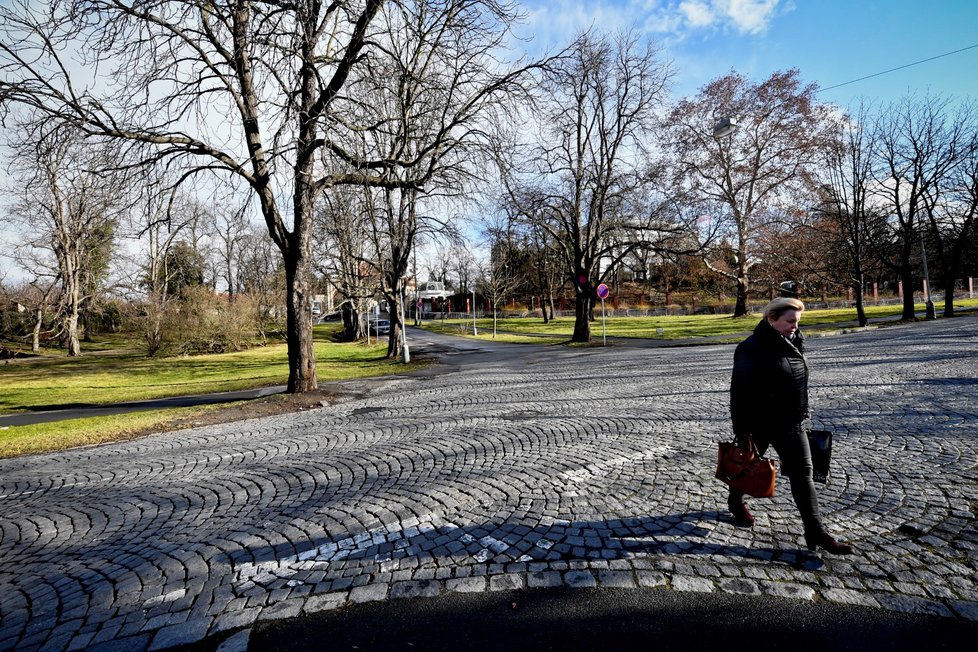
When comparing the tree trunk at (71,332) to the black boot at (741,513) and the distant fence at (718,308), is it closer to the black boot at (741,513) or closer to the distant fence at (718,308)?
the distant fence at (718,308)

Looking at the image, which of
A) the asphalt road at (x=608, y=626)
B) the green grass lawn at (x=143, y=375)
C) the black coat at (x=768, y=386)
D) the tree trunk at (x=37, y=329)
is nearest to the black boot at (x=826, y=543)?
the asphalt road at (x=608, y=626)

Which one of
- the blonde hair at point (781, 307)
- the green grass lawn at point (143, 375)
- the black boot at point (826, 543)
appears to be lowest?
the green grass lawn at point (143, 375)

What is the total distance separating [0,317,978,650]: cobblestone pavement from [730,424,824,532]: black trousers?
0.89 feet

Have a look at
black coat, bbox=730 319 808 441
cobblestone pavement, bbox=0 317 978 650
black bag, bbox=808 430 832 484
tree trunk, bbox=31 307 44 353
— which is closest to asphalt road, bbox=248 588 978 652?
cobblestone pavement, bbox=0 317 978 650

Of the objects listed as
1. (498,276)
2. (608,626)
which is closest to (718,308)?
(498,276)

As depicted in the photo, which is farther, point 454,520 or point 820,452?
point 454,520

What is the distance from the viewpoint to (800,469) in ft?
10.7

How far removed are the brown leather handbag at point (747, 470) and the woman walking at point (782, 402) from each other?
0.28 feet

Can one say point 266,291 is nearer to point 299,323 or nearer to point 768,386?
point 299,323

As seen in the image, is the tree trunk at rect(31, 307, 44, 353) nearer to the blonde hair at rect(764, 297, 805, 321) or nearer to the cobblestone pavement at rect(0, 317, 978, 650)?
the cobblestone pavement at rect(0, 317, 978, 650)

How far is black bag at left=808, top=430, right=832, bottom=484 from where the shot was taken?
3.35 metres

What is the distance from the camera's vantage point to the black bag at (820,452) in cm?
335

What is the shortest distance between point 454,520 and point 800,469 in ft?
8.76

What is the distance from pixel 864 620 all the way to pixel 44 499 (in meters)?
7.64
